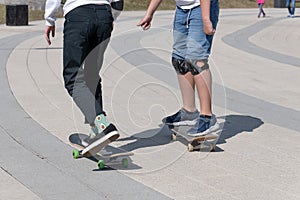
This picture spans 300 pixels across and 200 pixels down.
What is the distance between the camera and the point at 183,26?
6887 millimetres

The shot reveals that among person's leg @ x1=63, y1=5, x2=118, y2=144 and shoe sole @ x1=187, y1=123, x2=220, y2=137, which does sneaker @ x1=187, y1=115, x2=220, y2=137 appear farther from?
person's leg @ x1=63, y1=5, x2=118, y2=144

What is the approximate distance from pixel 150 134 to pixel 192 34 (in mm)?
1116

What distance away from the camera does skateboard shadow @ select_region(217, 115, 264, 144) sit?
24.5 ft

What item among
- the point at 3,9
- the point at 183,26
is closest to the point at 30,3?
the point at 3,9

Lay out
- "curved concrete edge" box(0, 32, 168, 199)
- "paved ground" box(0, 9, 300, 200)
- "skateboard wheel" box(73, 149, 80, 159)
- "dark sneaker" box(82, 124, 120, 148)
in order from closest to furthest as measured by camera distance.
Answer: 1. "curved concrete edge" box(0, 32, 168, 199)
2. "paved ground" box(0, 9, 300, 200)
3. "dark sneaker" box(82, 124, 120, 148)
4. "skateboard wheel" box(73, 149, 80, 159)

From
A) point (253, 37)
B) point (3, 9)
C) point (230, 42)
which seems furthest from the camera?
point (3, 9)

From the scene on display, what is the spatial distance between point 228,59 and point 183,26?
7497 mm

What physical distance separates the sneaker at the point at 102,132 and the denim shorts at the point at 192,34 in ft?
3.52

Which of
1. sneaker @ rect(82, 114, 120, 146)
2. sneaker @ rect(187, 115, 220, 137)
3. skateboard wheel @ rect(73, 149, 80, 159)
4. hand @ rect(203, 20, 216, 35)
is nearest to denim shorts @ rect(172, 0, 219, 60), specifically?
hand @ rect(203, 20, 216, 35)

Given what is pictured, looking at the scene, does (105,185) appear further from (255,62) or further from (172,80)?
(255,62)

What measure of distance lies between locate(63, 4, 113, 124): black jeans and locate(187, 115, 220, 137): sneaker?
3.00 feet

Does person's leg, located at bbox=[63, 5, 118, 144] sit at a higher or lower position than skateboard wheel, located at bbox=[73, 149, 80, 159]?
higher

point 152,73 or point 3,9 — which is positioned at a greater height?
point 152,73

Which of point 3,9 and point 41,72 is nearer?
point 41,72
